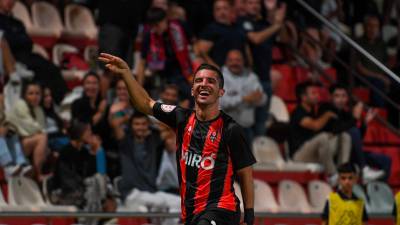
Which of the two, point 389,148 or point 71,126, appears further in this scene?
point 389,148

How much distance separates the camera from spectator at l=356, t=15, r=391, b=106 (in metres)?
18.2

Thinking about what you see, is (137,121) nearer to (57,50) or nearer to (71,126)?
(71,126)

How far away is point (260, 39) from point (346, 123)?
150 cm

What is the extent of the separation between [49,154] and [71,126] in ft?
1.59

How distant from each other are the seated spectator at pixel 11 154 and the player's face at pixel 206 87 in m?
4.67

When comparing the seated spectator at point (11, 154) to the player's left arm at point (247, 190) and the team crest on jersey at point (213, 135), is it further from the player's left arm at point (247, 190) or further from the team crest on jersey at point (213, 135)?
the player's left arm at point (247, 190)

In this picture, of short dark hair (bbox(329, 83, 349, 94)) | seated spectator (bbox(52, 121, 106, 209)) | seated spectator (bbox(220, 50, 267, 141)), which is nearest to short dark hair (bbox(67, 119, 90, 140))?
seated spectator (bbox(52, 121, 106, 209))

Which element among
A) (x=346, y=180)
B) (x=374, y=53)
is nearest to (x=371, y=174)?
(x=374, y=53)

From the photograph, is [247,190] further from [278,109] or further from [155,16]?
[278,109]

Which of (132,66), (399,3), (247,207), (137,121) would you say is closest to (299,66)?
(399,3)

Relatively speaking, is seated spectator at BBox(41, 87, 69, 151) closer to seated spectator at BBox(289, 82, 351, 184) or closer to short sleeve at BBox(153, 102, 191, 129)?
seated spectator at BBox(289, 82, 351, 184)

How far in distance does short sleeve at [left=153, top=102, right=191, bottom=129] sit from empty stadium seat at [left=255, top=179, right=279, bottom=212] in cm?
561

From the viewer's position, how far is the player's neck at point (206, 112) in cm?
959

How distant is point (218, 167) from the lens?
9.58m
